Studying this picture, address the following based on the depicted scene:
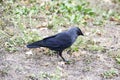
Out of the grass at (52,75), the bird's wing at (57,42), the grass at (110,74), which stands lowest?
the grass at (110,74)

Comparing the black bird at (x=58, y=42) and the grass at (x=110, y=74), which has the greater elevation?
the black bird at (x=58, y=42)

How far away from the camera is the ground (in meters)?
6.44

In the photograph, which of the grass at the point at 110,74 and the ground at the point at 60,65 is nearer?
the ground at the point at 60,65

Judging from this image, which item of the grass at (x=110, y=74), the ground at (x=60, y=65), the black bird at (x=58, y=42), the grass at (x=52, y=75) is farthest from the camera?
the black bird at (x=58, y=42)

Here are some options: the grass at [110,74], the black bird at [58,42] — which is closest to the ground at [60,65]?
the grass at [110,74]

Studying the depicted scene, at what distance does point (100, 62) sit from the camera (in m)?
7.27

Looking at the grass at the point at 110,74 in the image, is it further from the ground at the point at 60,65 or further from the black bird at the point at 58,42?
the black bird at the point at 58,42

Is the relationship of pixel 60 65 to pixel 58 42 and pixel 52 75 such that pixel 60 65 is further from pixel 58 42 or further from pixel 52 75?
pixel 52 75

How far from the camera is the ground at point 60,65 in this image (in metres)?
6.44

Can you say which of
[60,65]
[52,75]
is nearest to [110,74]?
[60,65]

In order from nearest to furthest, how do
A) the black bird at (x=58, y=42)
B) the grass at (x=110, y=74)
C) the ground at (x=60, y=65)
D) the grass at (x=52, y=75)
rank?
1. the grass at (x=52, y=75)
2. the ground at (x=60, y=65)
3. the grass at (x=110, y=74)
4. the black bird at (x=58, y=42)

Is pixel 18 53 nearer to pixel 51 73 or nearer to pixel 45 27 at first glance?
pixel 51 73

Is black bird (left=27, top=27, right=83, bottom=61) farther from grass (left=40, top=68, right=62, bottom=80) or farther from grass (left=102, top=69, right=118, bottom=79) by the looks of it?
grass (left=102, top=69, right=118, bottom=79)

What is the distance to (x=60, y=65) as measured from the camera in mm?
6930
